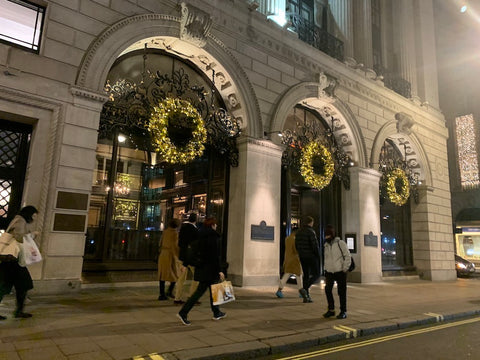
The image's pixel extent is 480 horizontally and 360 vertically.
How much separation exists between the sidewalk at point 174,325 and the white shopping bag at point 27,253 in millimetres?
897

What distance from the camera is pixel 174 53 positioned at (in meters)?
11.5

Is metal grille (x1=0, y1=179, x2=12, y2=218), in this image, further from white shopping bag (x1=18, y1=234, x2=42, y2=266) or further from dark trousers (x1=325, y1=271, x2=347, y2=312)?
dark trousers (x1=325, y1=271, x2=347, y2=312)

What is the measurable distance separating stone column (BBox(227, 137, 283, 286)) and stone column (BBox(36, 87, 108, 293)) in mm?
4610

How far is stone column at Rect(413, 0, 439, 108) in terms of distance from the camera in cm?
2062

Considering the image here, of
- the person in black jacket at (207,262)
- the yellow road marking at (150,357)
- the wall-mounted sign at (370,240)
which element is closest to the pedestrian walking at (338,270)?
the person in black jacket at (207,262)

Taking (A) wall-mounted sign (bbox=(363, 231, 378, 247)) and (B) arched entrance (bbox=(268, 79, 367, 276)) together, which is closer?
(B) arched entrance (bbox=(268, 79, 367, 276))

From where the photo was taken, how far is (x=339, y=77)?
50.2 feet

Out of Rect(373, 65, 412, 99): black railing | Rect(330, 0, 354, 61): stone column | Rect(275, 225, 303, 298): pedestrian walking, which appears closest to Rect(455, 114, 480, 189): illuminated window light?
Rect(373, 65, 412, 99): black railing

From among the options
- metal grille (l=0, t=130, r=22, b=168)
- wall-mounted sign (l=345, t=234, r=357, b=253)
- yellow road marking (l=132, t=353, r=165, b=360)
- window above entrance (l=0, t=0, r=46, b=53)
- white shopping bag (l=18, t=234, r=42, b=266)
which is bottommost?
yellow road marking (l=132, t=353, r=165, b=360)

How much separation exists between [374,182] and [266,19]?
322 inches

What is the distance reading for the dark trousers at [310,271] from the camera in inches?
348

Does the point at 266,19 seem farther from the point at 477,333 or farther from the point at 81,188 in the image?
the point at 477,333

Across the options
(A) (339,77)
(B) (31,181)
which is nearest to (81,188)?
(B) (31,181)

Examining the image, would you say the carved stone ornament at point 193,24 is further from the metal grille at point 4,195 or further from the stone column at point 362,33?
the stone column at point 362,33
